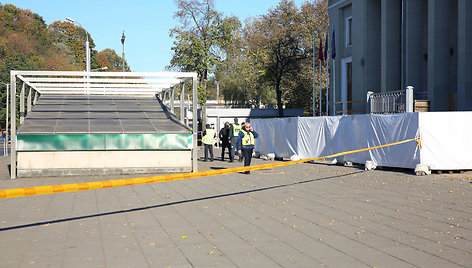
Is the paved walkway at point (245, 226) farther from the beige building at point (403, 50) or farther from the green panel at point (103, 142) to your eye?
the beige building at point (403, 50)

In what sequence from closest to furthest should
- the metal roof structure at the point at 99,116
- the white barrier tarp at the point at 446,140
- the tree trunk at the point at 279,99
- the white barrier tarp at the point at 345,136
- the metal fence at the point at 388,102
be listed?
the white barrier tarp at the point at 446,140
the white barrier tarp at the point at 345,136
the metal roof structure at the point at 99,116
the metal fence at the point at 388,102
the tree trunk at the point at 279,99

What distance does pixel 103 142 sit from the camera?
1906 cm

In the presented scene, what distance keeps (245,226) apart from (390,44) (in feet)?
79.2

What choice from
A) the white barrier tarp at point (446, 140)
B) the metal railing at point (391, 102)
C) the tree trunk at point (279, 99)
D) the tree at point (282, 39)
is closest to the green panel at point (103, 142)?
the white barrier tarp at point (446, 140)

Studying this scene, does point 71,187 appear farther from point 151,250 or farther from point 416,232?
point 416,232

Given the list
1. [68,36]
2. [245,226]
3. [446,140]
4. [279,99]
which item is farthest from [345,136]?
[68,36]

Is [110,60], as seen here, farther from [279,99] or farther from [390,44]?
[390,44]

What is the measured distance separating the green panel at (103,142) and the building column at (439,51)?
1269 cm

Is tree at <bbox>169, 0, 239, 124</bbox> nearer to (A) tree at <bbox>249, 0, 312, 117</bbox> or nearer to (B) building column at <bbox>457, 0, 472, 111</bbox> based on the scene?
(A) tree at <bbox>249, 0, 312, 117</bbox>

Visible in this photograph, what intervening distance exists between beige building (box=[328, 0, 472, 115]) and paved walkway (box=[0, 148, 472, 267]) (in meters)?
11.9

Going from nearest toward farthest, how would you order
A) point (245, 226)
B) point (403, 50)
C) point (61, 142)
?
point (245, 226) < point (61, 142) < point (403, 50)

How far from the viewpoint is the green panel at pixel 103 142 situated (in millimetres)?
18372

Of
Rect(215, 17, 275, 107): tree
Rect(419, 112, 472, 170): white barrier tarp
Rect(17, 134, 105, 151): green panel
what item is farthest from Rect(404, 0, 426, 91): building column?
Rect(215, 17, 275, 107): tree

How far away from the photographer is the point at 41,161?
18375 millimetres
